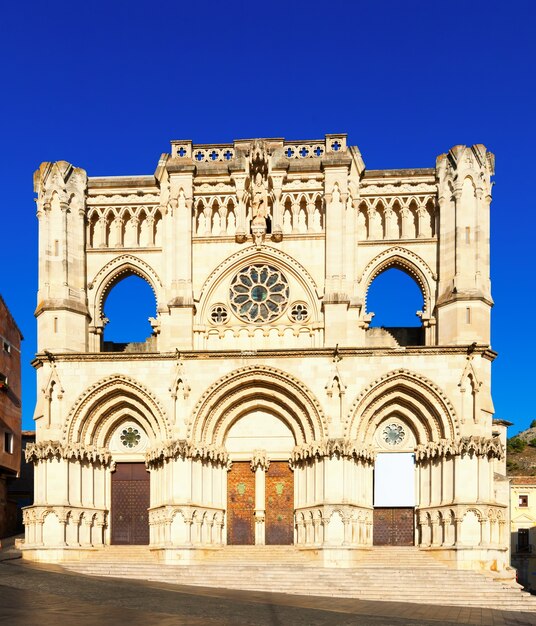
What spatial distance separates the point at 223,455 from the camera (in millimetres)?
33031

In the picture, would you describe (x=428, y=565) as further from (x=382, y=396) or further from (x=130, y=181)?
(x=130, y=181)

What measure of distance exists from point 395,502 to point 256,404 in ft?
18.8

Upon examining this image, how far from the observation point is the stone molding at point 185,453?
104ft

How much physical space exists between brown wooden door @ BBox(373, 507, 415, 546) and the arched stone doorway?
9.57ft

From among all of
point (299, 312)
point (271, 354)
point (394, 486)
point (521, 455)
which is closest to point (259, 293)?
point (299, 312)

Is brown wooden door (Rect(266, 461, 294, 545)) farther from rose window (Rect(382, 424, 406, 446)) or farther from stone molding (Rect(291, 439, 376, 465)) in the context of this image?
rose window (Rect(382, 424, 406, 446))

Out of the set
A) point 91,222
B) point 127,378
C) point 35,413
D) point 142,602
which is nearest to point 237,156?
point 91,222

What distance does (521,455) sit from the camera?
231 feet

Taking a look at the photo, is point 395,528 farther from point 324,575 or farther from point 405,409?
point 324,575

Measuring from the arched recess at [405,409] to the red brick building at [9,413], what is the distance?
49.5 feet

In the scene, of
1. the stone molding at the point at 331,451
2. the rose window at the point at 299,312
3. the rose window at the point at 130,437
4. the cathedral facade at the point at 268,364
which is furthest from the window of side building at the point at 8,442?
the rose window at the point at 299,312

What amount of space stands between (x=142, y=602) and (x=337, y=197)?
16.9 m

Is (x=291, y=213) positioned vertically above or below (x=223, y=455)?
above

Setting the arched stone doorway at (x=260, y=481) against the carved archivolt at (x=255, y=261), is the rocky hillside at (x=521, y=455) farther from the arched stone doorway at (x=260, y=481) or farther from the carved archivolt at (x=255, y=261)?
the carved archivolt at (x=255, y=261)
